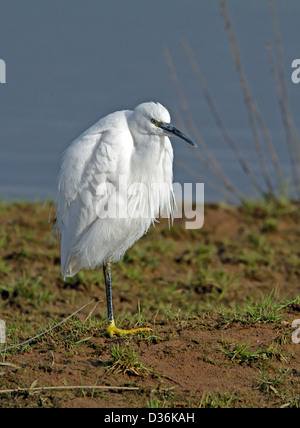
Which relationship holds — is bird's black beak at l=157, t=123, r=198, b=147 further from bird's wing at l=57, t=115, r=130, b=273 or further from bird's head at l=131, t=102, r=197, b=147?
bird's wing at l=57, t=115, r=130, b=273

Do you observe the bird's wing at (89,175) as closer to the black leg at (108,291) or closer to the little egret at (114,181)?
the little egret at (114,181)

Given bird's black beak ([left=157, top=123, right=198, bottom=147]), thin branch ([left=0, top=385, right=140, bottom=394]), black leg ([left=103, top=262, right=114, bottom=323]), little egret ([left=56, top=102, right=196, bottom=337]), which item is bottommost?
thin branch ([left=0, top=385, right=140, bottom=394])

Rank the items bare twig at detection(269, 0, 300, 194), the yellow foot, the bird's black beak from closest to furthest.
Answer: the yellow foot → the bird's black beak → bare twig at detection(269, 0, 300, 194)

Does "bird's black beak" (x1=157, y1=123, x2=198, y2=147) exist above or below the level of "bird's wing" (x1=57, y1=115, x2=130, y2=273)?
above

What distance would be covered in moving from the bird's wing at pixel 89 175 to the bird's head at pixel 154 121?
0.14 meters

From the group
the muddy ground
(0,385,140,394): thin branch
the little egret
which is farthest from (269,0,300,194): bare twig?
(0,385,140,394): thin branch

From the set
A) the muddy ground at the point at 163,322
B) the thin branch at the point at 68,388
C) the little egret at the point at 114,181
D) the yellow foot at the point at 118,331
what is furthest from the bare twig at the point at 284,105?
the thin branch at the point at 68,388

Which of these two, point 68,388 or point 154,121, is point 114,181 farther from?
point 68,388

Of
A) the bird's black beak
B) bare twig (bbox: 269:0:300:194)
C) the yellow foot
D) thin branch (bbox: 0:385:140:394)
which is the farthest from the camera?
bare twig (bbox: 269:0:300:194)

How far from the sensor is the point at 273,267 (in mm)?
6945

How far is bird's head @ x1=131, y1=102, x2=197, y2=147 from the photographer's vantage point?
457 cm

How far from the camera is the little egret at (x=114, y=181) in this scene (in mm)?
4625

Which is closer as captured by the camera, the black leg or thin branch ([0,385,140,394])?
thin branch ([0,385,140,394])
